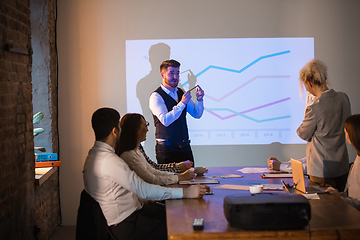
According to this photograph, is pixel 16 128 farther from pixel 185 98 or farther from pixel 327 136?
pixel 327 136

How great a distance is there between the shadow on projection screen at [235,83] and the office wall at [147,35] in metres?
0.11

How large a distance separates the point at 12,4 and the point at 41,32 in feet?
5.48

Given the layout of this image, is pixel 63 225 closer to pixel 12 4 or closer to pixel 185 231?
pixel 12 4

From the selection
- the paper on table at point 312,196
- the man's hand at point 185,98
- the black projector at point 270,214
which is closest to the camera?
the black projector at point 270,214

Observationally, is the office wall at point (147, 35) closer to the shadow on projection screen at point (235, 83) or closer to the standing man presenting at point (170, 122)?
the shadow on projection screen at point (235, 83)

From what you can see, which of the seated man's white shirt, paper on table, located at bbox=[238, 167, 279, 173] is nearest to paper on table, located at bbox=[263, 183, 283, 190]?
paper on table, located at bbox=[238, 167, 279, 173]

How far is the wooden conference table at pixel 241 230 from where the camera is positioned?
1.55 m

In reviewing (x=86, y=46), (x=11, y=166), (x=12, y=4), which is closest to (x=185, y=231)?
(x=11, y=166)

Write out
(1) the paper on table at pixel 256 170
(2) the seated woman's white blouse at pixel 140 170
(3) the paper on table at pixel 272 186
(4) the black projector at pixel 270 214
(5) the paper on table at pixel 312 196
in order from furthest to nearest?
(1) the paper on table at pixel 256 170 → (2) the seated woman's white blouse at pixel 140 170 → (3) the paper on table at pixel 272 186 → (5) the paper on table at pixel 312 196 → (4) the black projector at pixel 270 214

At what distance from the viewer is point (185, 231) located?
1.57 meters

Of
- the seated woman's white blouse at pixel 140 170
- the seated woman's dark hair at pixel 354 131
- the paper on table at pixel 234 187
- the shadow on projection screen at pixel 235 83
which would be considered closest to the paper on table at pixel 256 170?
the paper on table at pixel 234 187

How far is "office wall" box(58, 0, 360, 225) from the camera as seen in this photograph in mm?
4293

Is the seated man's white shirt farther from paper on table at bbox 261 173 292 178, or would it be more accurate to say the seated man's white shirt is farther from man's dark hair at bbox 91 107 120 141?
paper on table at bbox 261 173 292 178

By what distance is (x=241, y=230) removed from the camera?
1.57 meters
